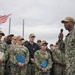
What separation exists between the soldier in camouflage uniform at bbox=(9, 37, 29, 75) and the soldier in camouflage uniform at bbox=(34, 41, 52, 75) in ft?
1.31

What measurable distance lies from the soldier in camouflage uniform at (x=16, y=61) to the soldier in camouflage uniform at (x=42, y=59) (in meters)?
0.40

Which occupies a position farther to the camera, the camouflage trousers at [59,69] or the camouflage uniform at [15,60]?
the camouflage trousers at [59,69]

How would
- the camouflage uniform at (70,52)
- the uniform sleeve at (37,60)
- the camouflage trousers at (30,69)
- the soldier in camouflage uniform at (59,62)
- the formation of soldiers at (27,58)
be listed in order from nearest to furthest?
the camouflage uniform at (70,52)
the formation of soldiers at (27,58)
the uniform sleeve at (37,60)
the camouflage trousers at (30,69)
the soldier in camouflage uniform at (59,62)

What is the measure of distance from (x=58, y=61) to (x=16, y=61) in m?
1.74

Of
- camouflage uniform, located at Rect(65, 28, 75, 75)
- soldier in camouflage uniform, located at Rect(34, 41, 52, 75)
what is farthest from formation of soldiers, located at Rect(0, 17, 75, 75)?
camouflage uniform, located at Rect(65, 28, 75, 75)

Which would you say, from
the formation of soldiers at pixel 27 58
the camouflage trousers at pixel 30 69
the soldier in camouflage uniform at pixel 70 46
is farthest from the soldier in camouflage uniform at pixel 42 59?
the soldier in camouflage uniform at pixel 70 46

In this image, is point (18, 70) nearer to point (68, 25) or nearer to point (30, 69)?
point (30, 69)

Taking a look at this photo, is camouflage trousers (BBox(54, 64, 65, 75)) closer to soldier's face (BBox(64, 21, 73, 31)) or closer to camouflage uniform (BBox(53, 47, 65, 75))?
camouflage uniform (BBox(53, 47, 65, 75))

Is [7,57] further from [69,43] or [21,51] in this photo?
[69,43]

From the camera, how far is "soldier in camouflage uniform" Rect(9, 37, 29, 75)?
29.5ft

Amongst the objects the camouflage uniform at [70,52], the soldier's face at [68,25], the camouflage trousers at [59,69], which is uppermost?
the soldier's face at [68,25]

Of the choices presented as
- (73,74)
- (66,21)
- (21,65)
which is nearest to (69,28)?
(66,21)

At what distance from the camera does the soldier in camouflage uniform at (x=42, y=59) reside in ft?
30.5

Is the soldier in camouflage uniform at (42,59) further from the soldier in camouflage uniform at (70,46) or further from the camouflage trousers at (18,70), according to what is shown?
the soldier in camouflage uniform at (70,46)
